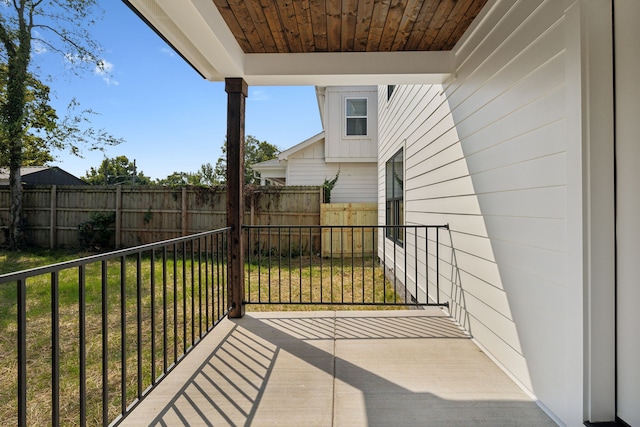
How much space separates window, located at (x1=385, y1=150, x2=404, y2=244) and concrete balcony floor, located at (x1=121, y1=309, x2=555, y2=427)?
2236 mm

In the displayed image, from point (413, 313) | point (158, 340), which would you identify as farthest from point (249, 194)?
point (413, 313)

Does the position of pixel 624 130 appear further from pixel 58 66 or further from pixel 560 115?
pixel 58 66

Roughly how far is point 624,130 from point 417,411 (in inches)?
62.4

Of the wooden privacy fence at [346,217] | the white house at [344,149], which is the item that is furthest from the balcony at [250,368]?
the white house at [344,149]

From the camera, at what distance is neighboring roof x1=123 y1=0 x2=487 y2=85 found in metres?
2.15

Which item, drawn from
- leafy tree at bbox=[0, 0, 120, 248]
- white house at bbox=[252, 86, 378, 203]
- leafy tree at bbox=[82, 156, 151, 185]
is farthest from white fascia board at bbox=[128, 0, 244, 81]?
leafy tree at bbox=[82, 156, 151, 185]

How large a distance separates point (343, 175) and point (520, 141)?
7.31 m

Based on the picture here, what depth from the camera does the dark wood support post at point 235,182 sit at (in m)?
2.94

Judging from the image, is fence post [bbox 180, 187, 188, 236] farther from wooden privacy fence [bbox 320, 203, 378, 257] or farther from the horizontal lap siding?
the horizontal lap siding

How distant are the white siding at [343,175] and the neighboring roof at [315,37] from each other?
234 inches

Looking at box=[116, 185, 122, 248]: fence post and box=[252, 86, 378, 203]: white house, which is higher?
box=[252, 86, 378, 203]: white house

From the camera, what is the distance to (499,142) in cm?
207

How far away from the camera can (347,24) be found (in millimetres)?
2395

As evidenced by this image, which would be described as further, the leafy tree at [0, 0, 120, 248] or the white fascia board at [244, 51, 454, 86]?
the leafy tree at [0, 0, 120, 248]
